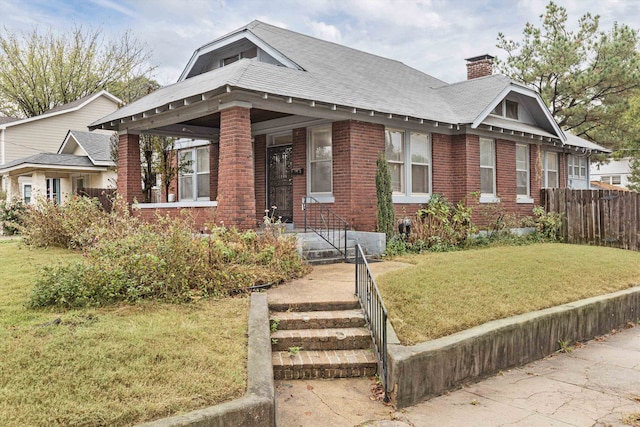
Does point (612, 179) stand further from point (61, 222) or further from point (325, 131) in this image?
A: point (61, 222)

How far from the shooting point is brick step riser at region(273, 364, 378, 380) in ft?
17.9

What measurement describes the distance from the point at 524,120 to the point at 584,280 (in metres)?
9.47

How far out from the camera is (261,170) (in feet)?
47.2

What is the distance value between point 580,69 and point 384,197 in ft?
67.3

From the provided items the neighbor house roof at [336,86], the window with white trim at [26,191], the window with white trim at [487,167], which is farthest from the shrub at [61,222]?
the window with white trim at [26,191]

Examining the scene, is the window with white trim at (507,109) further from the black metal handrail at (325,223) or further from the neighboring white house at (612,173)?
the neighboring white house at (612,173)

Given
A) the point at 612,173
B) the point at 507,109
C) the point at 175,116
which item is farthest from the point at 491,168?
the point at 612,173

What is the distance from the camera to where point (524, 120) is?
17078mm

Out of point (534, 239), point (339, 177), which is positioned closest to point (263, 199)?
point (339, 177)

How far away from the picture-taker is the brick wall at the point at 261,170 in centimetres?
Answer: 1433

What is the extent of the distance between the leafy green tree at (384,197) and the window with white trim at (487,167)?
4602mm

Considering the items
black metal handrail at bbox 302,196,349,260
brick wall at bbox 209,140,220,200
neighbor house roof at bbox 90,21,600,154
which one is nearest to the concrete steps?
black metal handrail at bbox 302,196,349,260

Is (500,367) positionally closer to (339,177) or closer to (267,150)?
(339,177)

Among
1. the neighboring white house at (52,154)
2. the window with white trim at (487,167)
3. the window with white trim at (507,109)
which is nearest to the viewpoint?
the window with white trim at (487,167)
